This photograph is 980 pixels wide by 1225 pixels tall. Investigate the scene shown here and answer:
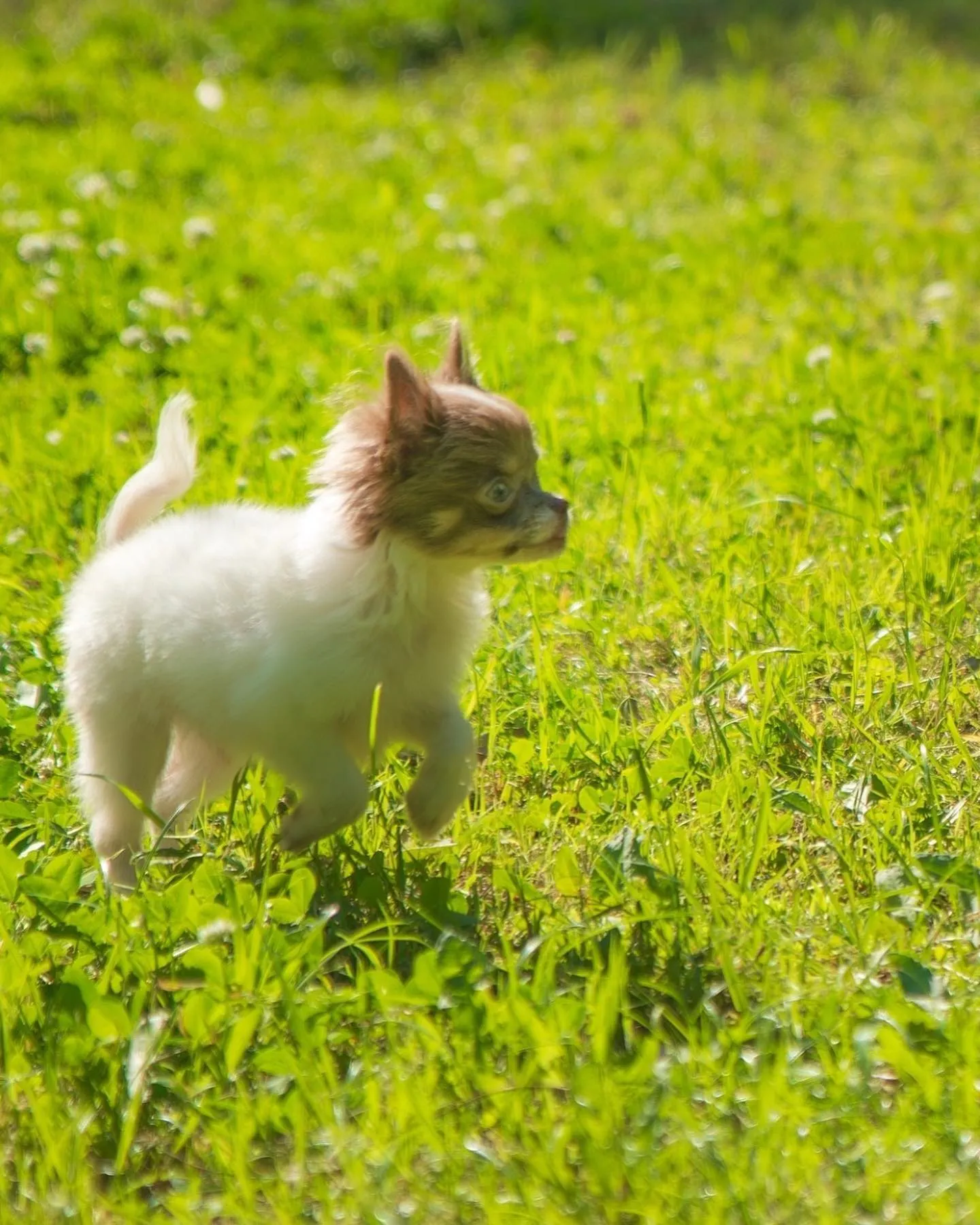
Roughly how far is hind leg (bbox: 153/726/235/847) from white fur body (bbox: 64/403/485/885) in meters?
0.05

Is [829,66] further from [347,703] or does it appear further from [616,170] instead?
[347,703]

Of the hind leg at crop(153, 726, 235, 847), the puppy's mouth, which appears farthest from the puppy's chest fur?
the hind leg at crop(153, 726, 235, 847)

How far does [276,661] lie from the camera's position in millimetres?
2887

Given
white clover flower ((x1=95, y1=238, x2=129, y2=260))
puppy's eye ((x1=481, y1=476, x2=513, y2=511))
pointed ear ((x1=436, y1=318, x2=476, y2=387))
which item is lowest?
white clover flower ((x1=95, y1=238, x2=129, y2=260))

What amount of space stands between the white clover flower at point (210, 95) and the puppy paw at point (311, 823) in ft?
23.5

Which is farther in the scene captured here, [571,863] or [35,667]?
[35,667]

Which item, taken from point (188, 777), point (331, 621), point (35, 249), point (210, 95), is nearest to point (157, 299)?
point (35, 249)

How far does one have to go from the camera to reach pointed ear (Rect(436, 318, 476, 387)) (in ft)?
11.0

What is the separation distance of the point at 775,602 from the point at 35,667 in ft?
5.52

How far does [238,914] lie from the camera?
8.90ft

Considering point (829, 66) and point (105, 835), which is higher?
point (829, 66)

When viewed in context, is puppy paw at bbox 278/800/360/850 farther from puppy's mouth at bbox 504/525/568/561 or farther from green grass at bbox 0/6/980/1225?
puppy's mouth at bbox 504/525/568/561

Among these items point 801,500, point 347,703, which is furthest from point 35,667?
point 801,500

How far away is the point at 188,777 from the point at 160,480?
603mm
